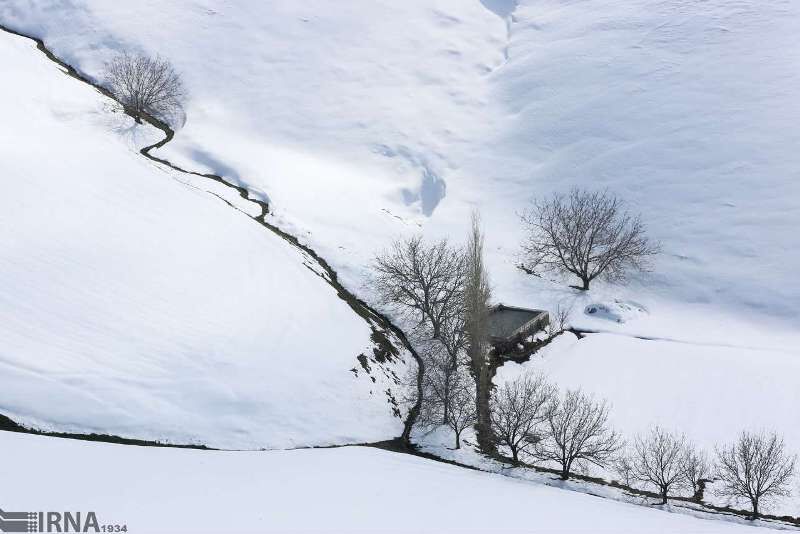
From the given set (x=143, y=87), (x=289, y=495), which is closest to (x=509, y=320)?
(x=289, y=495)

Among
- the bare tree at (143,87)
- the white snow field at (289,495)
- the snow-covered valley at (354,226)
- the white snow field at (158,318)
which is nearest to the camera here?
the white snow field at (289,495)

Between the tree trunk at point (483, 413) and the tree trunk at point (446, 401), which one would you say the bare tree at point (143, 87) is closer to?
the tree trunk at point (483, 413)

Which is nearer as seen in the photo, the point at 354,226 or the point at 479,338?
the point at 479,338

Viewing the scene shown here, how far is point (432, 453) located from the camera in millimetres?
30938

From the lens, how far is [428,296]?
39344 mm

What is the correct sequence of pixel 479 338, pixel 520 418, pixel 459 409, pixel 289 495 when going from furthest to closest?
pixel 479 338, pixel 459 409, pixel 520 418, pixel 289 495

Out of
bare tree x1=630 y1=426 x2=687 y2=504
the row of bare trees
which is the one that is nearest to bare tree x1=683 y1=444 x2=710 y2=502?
the row of bare trees

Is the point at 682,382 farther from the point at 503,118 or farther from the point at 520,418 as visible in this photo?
the point at 503,118

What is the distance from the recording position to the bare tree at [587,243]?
46281 mm

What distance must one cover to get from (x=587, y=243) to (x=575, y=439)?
2036 centimetres

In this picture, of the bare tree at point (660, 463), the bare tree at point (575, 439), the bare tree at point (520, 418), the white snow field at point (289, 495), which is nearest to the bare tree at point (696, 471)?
the bare tree at point (660, 463)

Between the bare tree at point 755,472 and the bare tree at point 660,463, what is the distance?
1.52 meters

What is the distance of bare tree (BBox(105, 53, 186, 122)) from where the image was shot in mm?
55594

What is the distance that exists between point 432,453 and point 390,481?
6445mm
